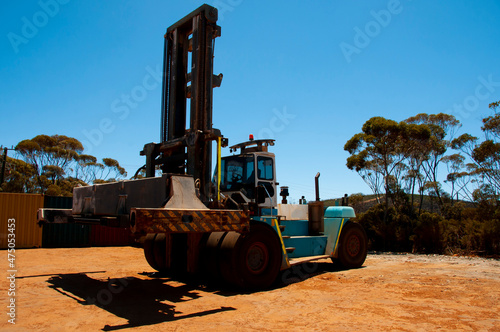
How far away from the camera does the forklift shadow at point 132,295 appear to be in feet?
18.0

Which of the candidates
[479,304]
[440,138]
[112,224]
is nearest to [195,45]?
[112,224]

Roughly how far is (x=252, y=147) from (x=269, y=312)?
479cm

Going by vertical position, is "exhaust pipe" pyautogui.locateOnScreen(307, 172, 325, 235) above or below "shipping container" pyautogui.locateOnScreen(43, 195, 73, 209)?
below

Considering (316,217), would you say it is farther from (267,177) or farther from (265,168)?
(265,168)

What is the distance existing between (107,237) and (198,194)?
53.9ft

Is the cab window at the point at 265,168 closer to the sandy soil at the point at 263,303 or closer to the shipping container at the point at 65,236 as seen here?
the sandy soil at the point at 263,303

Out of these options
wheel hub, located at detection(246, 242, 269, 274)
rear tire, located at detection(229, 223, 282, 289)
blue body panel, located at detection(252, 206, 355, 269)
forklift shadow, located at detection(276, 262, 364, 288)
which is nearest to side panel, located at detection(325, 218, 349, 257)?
blue body panel, located at detection(252, 206, 355, 269)

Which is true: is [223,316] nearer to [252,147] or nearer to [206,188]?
[206,188]

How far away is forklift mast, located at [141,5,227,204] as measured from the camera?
7.05 m

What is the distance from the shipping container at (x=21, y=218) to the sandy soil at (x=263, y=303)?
9.57 metres

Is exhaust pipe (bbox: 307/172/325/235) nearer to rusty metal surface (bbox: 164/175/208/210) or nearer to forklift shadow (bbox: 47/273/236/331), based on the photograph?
forklift shadow (bbox: 47/273/236/331)

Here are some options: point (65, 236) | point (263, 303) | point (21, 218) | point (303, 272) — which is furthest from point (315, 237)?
point (21, 218)

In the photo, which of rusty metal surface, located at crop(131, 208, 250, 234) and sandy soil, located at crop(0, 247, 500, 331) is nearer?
rusty metal surface, located at crop(131, 208, 250, 234)

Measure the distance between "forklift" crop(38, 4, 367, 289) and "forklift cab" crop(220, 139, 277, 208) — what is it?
0.02 meters
